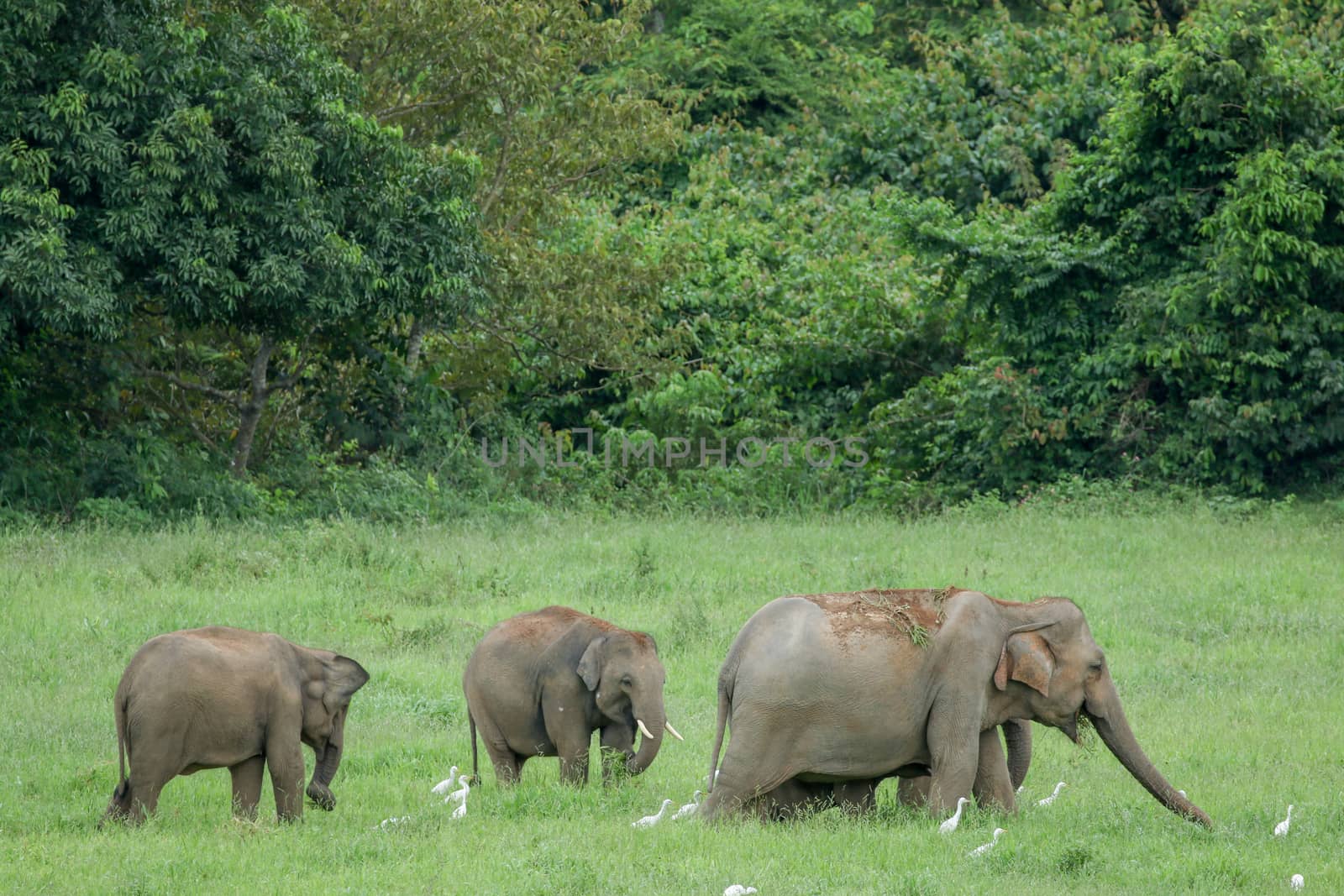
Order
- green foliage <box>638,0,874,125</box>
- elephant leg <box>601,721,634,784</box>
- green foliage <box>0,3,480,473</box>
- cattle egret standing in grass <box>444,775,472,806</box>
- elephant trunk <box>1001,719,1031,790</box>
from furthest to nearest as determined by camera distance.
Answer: green foliage <box>638,0,874,125</box>
green foliage <box>0,3,480,473</box>
elephant trunk <box>1001,719,1031,790</box>
elephant leg <box>601,721,634,784</box>
cattle egret standing in grass <box>444,775,472,806</box>

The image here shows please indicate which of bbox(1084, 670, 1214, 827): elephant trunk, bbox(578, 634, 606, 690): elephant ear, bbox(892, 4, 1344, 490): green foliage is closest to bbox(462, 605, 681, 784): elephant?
bbox(578, 634, 606, 690): elephant ear

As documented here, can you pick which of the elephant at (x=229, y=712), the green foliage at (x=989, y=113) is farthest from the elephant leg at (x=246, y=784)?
the green foliage at (x=989, y=113)

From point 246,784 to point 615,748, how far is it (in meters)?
1.91

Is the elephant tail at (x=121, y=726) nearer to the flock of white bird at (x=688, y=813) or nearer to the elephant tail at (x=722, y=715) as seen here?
the flock of white bird at (x=688, y=813)

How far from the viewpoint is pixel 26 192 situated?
15867mm

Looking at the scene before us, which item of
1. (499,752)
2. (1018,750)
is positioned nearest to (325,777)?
(499,752)

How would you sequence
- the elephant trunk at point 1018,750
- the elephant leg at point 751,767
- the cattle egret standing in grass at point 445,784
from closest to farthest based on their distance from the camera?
the elephant leg at point 751,767
the cattle egret standing in grass at point 445,784
the elephant trunk at point 1018,750

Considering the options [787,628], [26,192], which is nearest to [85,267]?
[26,192]

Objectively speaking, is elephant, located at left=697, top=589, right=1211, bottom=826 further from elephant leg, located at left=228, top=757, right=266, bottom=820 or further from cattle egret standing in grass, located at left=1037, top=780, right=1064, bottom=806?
elephant leg, located at left=228, top=757, right=266, bottom=820

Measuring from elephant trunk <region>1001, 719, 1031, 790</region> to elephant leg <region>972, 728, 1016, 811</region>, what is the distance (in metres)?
0.55

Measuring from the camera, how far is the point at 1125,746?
8523 mm

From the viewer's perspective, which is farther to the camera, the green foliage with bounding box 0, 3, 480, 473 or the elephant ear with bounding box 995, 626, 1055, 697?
the green foliage with bounding box 0, 3, 480, 473

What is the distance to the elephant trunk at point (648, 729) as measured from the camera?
8.83m

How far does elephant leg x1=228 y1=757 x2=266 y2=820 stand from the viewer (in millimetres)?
8531
